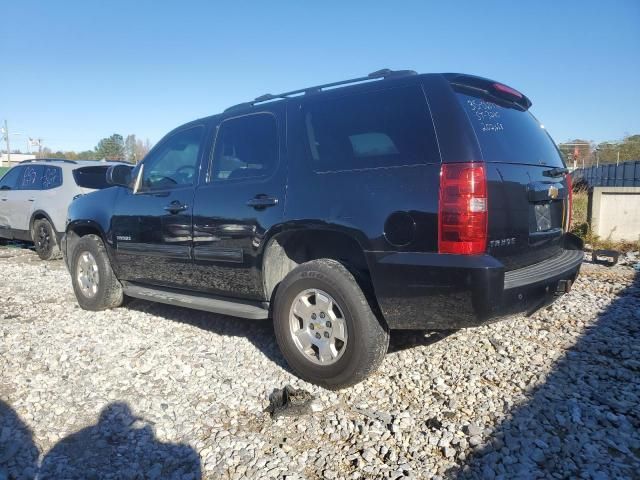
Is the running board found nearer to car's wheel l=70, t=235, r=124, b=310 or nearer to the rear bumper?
car's wheel l=70, t=235, r=124, b=310

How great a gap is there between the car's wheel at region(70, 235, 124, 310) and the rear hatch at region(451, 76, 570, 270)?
396 cm

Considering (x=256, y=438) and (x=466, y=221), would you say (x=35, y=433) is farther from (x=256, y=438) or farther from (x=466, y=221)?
(x=466, y=221)

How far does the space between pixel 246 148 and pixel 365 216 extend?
1.41 m

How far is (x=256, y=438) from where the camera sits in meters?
2.65

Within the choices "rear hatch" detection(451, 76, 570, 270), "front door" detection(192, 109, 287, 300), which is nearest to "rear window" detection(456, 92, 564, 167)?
"rear hatch" detection(451, 76, 570, 270)

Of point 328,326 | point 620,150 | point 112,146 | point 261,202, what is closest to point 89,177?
point 261,202

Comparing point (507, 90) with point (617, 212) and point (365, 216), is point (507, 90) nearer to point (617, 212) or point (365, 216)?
point (365, 216)

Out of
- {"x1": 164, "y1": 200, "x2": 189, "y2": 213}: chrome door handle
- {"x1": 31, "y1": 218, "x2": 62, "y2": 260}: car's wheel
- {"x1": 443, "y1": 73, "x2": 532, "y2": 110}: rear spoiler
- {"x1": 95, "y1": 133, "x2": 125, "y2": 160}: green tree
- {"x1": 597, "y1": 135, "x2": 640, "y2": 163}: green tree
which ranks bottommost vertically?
{"x1": 31, "y1": 218, "x2": 62, "y2": 260}: car's wheel

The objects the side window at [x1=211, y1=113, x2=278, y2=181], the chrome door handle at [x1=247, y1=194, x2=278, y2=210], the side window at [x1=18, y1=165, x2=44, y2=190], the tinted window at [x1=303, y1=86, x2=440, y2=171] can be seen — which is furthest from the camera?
the side window at [x1=18, y1=165, x2=44, y2=190]

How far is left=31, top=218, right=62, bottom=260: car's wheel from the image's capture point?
334 inches

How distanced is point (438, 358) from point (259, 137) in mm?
2241

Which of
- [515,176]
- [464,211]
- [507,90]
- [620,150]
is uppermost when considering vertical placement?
[620,150]

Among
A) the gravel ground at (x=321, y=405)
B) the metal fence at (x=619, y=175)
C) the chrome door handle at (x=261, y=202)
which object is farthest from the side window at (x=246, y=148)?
the metal fence at (x=619, y=175)

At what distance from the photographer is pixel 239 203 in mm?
3607
